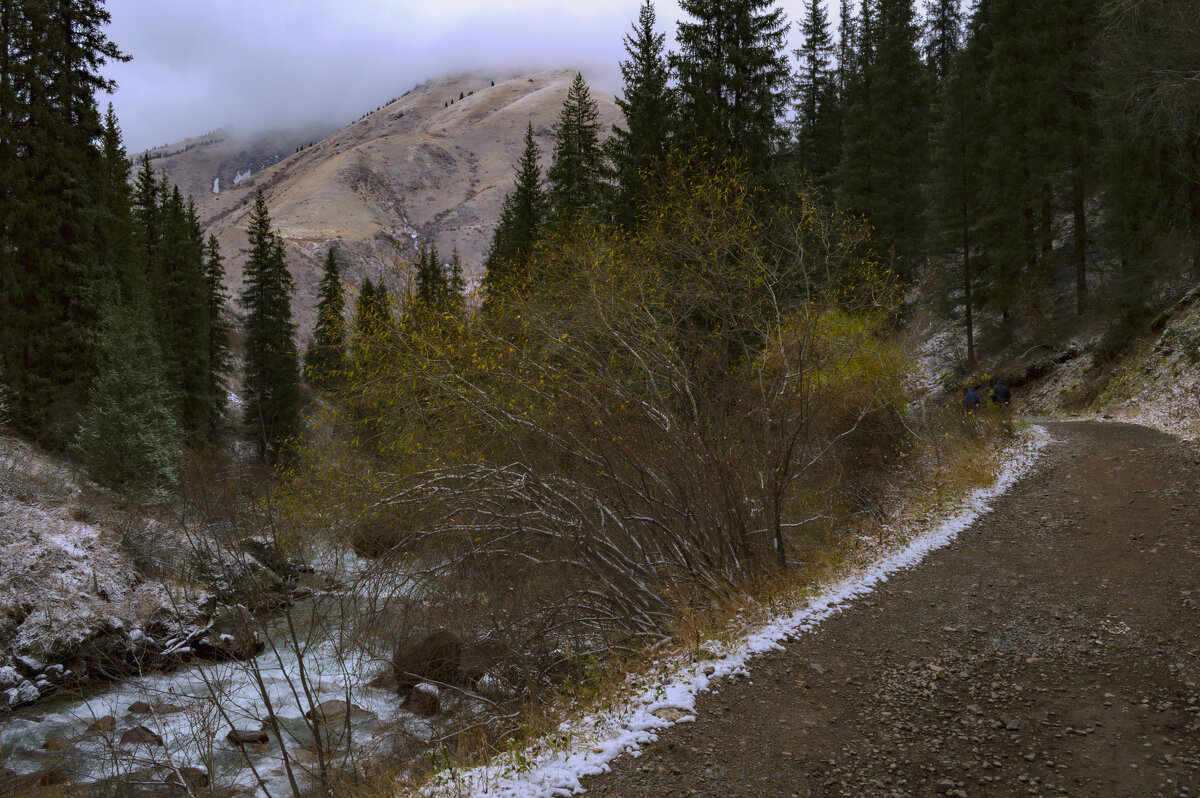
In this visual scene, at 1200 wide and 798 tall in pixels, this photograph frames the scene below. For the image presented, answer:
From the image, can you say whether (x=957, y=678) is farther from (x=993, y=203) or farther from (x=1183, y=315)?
(x=993, y=203)

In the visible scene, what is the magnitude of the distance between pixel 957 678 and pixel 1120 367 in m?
18.5

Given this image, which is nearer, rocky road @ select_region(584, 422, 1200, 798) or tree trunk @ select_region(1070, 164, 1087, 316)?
rocky road @ select_region(584, 422, 1200, 798)

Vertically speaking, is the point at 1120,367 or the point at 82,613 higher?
the point at 1120,367

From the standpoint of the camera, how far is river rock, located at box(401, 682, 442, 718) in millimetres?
9438

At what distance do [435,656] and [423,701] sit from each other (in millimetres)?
921

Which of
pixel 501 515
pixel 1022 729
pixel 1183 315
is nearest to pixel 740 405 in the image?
pixel 501 515

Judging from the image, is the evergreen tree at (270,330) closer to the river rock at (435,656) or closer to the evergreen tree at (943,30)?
the river rock at (435,656)

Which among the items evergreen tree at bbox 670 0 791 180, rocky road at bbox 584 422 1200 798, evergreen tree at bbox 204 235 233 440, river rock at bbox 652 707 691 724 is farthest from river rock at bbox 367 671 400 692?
evergreen tree at bbox 204 235 233 440

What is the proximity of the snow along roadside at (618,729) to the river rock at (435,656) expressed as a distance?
4.26 metres

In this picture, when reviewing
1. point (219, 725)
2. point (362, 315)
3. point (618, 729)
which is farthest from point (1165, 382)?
point (219, 725)

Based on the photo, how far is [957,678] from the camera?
4.94 metres

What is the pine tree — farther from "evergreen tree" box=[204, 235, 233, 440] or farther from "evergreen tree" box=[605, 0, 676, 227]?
"evergreen tree" box=[204, 235, 233, 440]

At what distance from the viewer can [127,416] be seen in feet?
63.1

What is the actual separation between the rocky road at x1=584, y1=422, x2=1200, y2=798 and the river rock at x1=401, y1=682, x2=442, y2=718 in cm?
600
